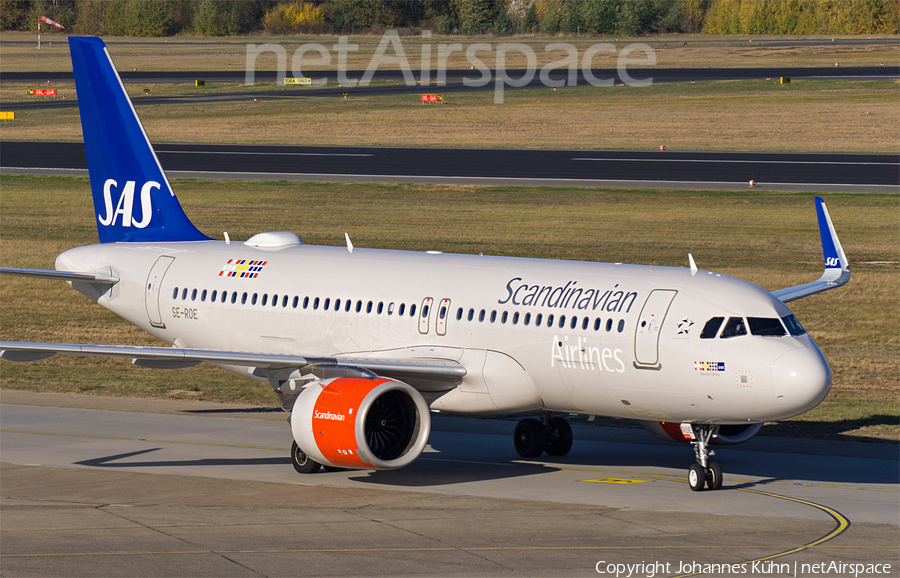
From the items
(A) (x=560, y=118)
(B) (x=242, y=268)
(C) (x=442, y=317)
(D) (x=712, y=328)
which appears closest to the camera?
(D) (x=712, y=328)

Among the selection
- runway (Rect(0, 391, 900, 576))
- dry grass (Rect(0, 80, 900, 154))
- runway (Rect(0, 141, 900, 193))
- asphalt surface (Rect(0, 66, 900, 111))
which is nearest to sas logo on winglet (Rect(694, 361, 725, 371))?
runway (Rect(0, 391, 900, 576))

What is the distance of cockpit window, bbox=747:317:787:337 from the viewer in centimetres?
2220

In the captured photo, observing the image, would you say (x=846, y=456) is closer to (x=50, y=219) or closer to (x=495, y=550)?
(x=495, y=550)

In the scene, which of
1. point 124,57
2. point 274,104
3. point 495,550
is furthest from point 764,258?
point 124,57

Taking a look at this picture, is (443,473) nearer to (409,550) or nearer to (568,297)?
(568,297)

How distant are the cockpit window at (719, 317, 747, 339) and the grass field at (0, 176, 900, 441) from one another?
27.3 ft

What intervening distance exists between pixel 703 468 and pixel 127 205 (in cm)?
1705

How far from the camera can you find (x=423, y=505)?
2230cm

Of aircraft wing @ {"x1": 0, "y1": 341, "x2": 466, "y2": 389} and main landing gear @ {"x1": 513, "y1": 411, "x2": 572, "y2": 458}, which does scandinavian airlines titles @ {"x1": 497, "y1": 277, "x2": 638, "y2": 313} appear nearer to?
aircraft wing @ {"x1": 0, "y1": 341, "x2": 466, "y2": 389}

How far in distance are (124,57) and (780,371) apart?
155740 mm

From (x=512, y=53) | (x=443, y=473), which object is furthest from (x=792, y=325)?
(x=512, y=53)

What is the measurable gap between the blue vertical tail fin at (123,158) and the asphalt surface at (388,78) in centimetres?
7978

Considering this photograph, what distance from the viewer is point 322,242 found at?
2158 inches

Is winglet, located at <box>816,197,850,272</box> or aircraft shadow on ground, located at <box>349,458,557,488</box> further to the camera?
winglet, located at <box>816,197,850,272</box>
